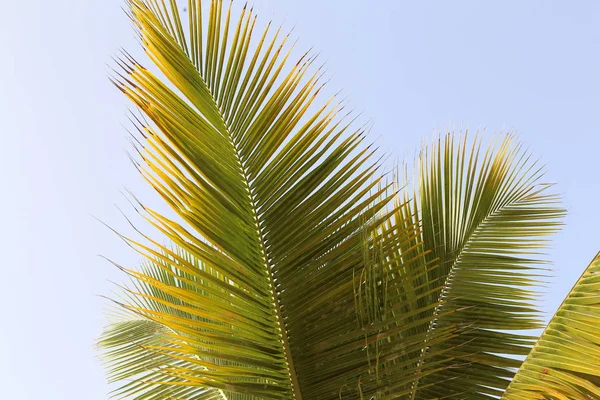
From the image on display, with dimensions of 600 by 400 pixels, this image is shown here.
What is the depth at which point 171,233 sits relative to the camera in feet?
6.06

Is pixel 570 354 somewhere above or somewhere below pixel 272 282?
below

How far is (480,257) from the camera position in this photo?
3008mm

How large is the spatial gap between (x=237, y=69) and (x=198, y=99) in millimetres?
176

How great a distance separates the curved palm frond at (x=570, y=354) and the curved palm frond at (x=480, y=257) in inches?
20.5

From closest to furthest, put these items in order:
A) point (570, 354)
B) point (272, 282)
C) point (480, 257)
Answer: point (570, 354) < point (272, 282) < point (480, 257)

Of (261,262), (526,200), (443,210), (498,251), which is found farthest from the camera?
(526,200)

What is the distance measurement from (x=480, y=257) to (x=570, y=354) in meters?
1.18

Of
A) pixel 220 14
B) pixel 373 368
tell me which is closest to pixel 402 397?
pixel 373 368

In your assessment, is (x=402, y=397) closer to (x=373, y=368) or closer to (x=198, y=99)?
(x=373, y=368)

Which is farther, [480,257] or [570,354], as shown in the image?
[480,257]

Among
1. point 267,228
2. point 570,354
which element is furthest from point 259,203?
point 570,354

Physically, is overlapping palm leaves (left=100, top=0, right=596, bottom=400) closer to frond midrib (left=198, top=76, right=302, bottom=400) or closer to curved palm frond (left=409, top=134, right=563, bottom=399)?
frond midrib (left=198, top=76, right=302, bottom=400)

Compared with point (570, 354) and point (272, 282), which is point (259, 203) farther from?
point (570, 354)

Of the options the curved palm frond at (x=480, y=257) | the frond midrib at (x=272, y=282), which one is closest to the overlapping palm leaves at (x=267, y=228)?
the frond midrib at (x=272, y=282)
